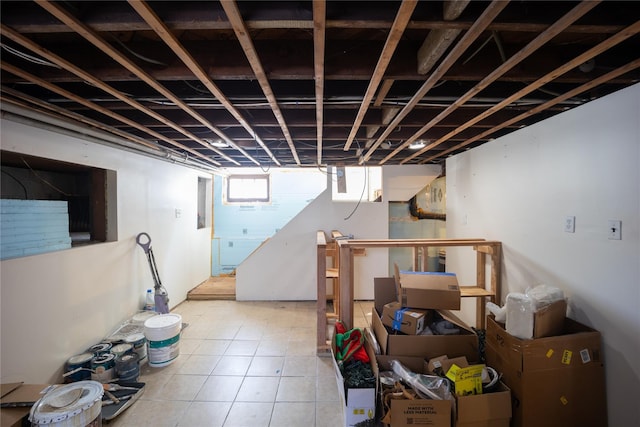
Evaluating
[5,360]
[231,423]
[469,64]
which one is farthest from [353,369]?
[5,360]

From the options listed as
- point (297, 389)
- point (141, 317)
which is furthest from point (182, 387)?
point (141, 317)

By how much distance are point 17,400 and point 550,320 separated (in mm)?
3534

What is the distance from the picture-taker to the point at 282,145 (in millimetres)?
3459

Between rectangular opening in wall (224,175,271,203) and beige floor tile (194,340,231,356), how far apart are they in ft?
11.7

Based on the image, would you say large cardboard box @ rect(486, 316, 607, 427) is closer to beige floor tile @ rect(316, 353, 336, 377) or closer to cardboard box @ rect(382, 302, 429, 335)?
cardboard box @ rect(382, 302, 429, 335)

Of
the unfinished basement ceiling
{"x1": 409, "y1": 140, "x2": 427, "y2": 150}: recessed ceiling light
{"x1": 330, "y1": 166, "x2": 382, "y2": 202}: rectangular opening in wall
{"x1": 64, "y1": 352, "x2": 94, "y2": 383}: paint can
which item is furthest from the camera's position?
{"x1": 330, "y1": 166, "x2": 382, "y2": 202}: rectangular opening in wall

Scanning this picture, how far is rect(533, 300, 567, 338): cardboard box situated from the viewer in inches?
69.8

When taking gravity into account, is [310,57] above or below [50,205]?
above

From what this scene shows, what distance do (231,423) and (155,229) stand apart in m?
2.75

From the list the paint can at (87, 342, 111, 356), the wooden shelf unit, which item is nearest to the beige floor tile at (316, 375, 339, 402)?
the wooden shelf unit

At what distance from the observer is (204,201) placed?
5641 millimetres

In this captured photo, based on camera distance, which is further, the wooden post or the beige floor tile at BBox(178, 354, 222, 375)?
the wooden post

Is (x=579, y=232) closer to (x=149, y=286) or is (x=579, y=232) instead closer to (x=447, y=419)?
(x=447, y=419)

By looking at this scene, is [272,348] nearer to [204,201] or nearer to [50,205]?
[50,205]
